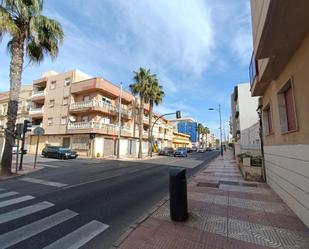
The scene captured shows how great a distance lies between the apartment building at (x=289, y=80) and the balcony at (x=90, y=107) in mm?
24163

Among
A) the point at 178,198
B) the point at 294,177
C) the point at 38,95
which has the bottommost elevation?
the point at 178,198

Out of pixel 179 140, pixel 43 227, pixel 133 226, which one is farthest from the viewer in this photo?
pixel 179 140

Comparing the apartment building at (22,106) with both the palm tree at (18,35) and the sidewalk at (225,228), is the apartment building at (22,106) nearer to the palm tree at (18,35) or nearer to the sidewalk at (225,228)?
the palm tree at (18,35)

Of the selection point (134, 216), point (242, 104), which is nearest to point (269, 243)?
point (134, 216)

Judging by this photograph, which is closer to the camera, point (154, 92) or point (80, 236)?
point (80, 236)

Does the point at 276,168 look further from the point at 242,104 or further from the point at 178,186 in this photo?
the point at 242,104

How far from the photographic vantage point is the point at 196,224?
484 centimetres

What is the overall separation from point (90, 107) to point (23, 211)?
23.9 m

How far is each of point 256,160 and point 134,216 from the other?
8.28m

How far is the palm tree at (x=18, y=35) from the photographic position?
11288mm

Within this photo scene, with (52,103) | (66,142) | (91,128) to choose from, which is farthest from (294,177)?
(52,103)

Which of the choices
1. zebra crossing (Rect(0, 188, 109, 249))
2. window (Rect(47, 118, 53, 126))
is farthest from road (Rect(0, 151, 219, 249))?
window (Rect(47, 118, 53, 126))

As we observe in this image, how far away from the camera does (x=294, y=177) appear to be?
560cm

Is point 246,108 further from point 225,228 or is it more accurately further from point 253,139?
point 225,228
